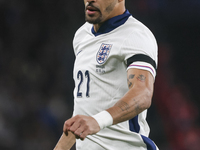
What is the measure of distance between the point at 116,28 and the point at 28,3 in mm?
5046

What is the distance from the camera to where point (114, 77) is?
8.04ft

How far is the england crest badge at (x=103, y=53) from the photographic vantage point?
2.44 meters

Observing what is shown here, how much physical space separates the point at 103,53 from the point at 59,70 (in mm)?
4701

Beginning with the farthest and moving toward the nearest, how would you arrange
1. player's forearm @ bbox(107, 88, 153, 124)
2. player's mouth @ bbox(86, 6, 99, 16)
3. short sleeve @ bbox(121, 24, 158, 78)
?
1. player's mouth @ bbox(86, 6, 99, 16)
2. short sleeve @ bbox(121, 24, 158, 78)
3. player's forearm @ bbox(107, 88, 153, 124)

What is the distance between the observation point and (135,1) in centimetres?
672

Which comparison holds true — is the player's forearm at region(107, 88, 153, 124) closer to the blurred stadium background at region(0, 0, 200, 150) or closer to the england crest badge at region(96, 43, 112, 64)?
the england crest badge at region(96, 43, 112, 64)

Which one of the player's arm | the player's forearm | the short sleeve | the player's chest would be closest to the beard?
the player's chest

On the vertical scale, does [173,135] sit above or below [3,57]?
below

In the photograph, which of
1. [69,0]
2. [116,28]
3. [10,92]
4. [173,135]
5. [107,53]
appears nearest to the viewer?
[107,53]

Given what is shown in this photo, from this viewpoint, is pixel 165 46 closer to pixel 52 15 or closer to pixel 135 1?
pixel 135 1

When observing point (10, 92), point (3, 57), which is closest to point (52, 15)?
point (3, 57)

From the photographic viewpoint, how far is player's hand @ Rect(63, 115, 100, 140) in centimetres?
164

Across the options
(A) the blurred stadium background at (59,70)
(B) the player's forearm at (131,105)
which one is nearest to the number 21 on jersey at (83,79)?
(B) the player's forearm at (131,105)

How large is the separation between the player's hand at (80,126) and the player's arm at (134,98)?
0.76ft
